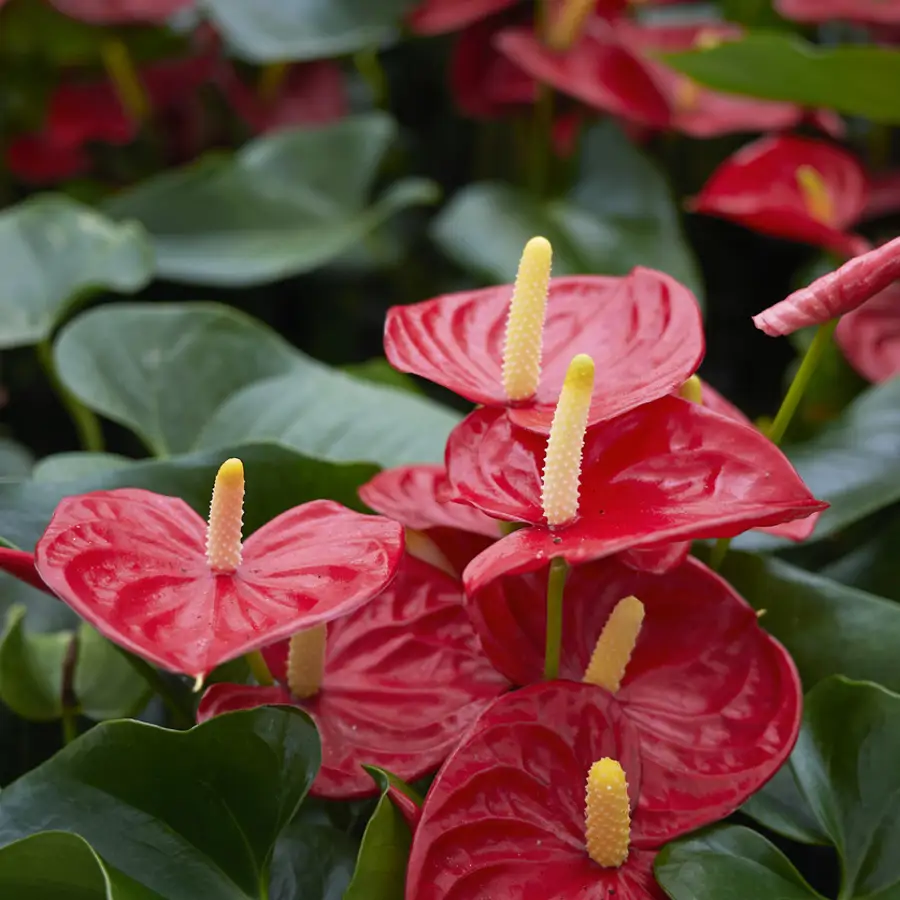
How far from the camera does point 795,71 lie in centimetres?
81

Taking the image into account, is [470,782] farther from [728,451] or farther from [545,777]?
[728,451]

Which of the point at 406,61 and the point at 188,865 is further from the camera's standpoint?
the point at 406,61

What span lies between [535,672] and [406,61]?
1.00 m

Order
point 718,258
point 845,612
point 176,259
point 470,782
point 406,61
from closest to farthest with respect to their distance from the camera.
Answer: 1. point 470,782
2. point 845,612
3. point 176,259
4. point 718,258
5. point 406,61

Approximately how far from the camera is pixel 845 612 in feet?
1.68

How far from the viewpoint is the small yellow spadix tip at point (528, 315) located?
1.43ft

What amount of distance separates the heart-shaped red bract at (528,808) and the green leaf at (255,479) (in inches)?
7.1

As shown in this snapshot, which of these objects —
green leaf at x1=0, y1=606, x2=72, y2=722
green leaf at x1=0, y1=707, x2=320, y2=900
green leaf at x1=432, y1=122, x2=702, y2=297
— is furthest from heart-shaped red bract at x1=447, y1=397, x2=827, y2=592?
green leaf at x1=432, y1=122, x2=702, y2=297

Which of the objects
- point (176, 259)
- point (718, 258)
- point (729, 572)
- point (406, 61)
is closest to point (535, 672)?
point (729, 572)

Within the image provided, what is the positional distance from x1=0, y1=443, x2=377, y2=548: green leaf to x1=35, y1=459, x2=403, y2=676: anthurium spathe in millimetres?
102

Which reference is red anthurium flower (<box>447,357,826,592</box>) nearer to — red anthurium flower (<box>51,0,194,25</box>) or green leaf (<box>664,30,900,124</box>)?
green leaf (<box>664,30,900,124</box>)

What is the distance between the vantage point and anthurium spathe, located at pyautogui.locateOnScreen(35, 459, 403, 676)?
13.6 inches

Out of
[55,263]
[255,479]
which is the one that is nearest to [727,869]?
[255,479]

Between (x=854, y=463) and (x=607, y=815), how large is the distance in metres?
0.35
